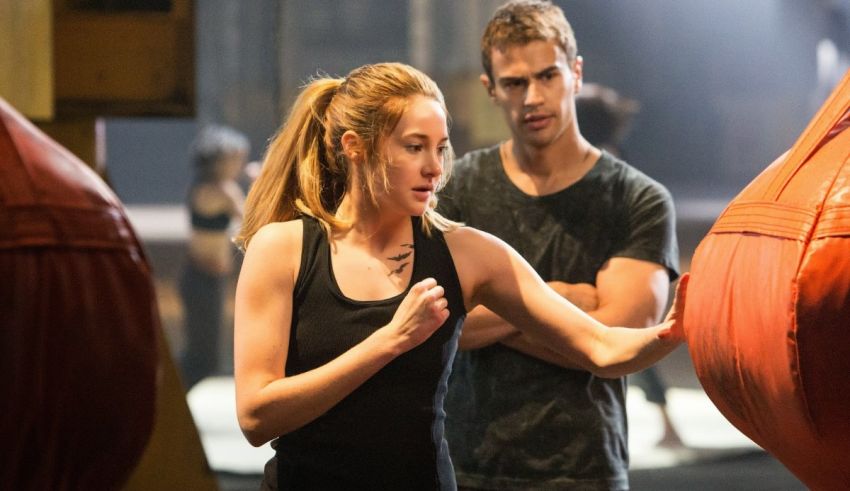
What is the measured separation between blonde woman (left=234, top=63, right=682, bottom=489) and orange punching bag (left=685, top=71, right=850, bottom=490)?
0.41 meters

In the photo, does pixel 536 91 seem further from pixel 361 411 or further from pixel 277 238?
pixel 361 411

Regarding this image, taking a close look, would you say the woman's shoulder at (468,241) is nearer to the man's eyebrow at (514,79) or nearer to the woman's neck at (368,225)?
the woman's neck at (368,225)

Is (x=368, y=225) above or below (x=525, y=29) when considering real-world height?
below

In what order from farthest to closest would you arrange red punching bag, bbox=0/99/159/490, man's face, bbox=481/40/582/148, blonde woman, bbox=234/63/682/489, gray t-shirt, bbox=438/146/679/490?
1. man's face, bbox=481/40/582/148
2. gray t-shirt, bbox=438/146/679/490
3. blonde woman, bbox=234/63/682/489
4. red punching bag, bbox=0/99/159/490

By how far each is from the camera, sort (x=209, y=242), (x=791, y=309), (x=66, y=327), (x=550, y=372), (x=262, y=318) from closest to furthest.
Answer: (x=66, y=327)
(x=791, y=309)
(x=262, y=318)
(x=550, y=372)
(x=209, y=242)

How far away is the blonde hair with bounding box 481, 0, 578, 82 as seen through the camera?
2.44m

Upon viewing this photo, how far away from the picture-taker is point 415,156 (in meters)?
1.89

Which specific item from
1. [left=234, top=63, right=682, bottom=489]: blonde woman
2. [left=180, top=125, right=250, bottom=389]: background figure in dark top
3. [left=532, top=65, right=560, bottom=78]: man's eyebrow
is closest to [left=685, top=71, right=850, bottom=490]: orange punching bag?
[left=234, top=63, right=682, bottom=489]: blonde woman

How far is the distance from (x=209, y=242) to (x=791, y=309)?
200 inches

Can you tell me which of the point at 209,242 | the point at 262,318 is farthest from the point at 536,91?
the point at 209,242

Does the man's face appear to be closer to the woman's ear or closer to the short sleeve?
the short sleeve

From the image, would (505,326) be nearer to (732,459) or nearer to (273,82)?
(732,459)

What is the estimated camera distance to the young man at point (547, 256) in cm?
228

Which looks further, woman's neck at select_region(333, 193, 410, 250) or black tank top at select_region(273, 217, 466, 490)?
woman's neck at select_region(333, 193, 410, 250)
